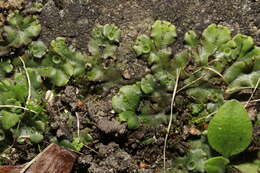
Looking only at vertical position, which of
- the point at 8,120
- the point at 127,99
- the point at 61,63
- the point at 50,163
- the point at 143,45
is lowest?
the point at 50,163

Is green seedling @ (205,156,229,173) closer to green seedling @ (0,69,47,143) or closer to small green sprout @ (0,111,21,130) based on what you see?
green seedling @ (0,69,47,143)

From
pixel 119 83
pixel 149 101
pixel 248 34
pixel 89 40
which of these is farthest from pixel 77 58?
pixel 248 34

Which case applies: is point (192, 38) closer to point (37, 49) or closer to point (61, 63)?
point (61, 63)

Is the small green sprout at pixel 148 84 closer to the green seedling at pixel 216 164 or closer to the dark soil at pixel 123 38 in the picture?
the dark soil at pixel 123 38

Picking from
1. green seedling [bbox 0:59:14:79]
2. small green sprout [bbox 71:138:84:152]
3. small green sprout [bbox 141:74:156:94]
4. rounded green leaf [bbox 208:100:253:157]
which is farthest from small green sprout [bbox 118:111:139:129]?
green seedling [bbox 0:59:14:79]

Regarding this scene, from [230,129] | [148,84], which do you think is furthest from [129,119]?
[230,129]

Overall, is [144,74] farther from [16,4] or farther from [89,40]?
[16,4]
